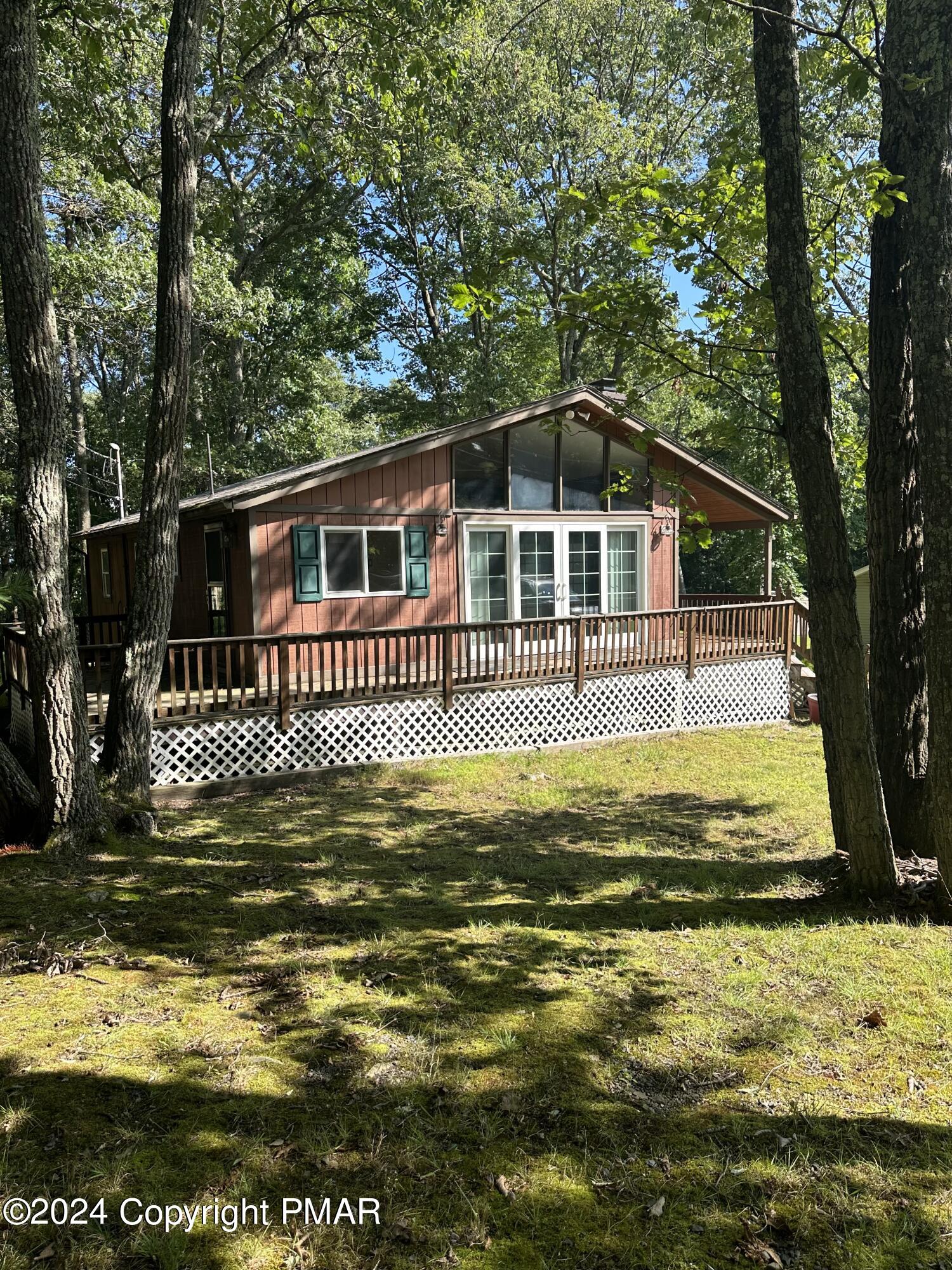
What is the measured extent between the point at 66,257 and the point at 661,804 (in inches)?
534

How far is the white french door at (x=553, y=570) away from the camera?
44.8ft

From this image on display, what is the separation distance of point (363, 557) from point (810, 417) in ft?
27.4

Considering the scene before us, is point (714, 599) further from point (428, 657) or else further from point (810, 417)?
point (810, 417)

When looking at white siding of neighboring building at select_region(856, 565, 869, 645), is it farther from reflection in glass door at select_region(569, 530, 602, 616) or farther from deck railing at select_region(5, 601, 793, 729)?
reflection in glass door at select_region(569, 530, 602, 616)

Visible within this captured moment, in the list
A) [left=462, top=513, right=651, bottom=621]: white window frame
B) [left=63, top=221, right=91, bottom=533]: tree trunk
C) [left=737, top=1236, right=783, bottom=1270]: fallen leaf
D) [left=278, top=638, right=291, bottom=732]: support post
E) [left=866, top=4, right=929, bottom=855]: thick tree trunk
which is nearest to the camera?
[left=737, top=1236, right=783, bottom=1270]: fallen leaf

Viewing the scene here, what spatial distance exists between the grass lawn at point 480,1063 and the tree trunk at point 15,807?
49 centimetres

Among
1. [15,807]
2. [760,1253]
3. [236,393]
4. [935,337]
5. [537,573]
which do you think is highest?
[236,393]

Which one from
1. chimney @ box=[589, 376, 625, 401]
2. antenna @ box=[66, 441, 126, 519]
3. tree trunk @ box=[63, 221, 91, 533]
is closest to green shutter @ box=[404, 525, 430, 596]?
chimney @ box=[589, 376, 625, 401]

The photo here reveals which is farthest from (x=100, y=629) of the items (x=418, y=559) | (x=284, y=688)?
(x=284, y=688)

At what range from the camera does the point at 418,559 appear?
12.8 meters

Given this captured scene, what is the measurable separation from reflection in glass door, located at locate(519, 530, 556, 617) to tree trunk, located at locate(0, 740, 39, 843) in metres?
8.89

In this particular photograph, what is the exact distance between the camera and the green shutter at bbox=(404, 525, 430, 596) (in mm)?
12695

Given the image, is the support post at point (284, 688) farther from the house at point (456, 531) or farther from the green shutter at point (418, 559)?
the green shutter at point (418, 559)

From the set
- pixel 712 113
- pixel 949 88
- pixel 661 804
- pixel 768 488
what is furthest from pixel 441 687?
pixel 712 113
